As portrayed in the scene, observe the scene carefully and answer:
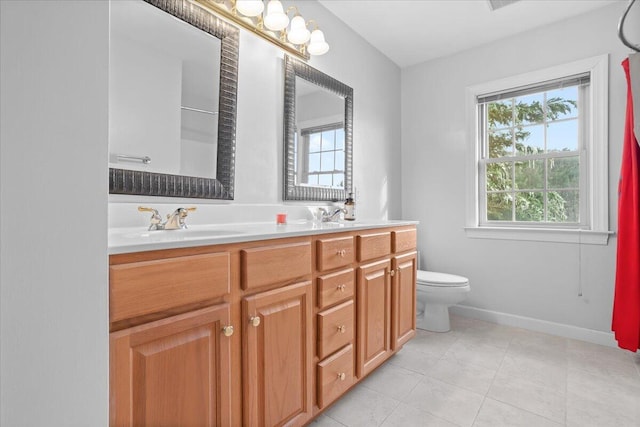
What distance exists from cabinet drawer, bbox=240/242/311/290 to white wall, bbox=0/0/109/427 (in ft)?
1.54

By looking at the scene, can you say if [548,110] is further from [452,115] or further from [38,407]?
[38,407]

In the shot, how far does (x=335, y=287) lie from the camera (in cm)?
150

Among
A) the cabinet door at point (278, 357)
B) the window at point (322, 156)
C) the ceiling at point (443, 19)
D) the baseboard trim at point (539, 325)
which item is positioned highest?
the ceiling at point (443, 19)

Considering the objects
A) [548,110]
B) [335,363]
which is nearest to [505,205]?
[548,110]

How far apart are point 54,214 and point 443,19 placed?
2.80 m

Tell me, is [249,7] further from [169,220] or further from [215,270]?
[215,270]

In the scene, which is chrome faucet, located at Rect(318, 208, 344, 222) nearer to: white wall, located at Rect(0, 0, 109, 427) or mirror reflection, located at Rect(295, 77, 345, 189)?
mirror reflection, located at Rect(295, 77, 345, 189)

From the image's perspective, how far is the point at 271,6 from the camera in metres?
1.76

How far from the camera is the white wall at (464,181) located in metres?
2.34

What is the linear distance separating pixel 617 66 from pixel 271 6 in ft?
8.03

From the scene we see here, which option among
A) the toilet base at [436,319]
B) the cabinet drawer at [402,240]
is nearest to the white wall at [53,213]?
the cabinet drawer at [402,240]

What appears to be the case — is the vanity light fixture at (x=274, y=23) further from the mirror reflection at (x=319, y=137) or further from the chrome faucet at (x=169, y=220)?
the chrome faucet at (x=169, y=220)

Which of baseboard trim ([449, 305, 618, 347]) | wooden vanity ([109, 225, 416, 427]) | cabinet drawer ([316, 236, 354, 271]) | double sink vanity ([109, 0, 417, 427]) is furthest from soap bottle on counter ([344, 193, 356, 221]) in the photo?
baseboard trim ([449, 305, 618, 347])

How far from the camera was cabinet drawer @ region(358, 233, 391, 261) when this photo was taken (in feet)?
5.49
